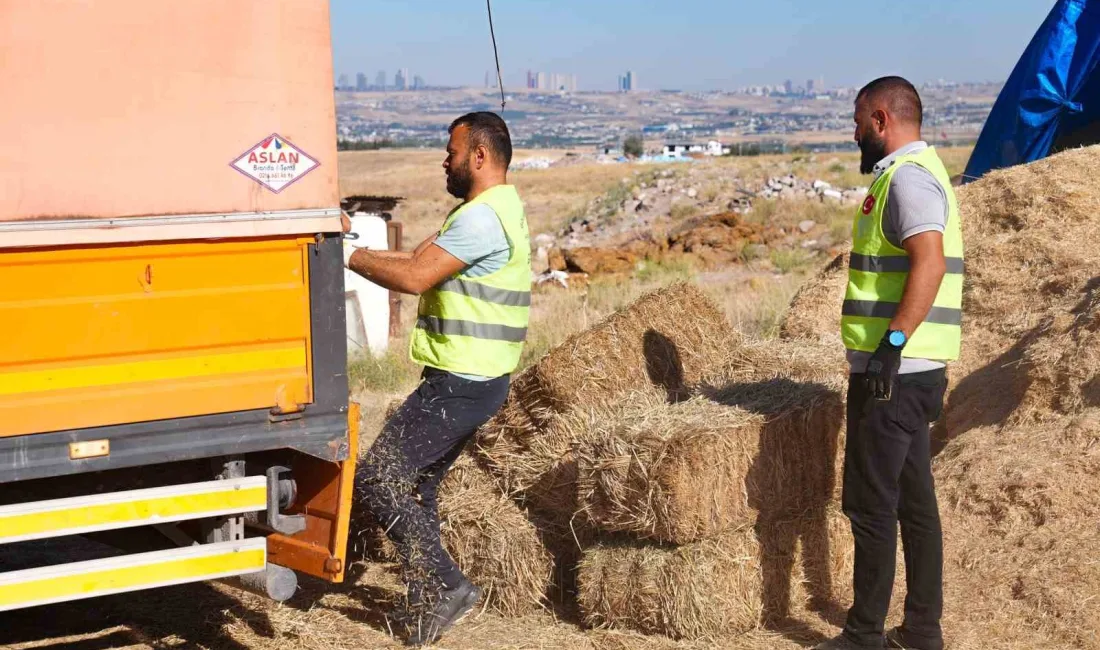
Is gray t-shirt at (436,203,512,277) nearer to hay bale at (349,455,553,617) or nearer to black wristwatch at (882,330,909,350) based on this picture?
hay bale at (349,455,553,617)

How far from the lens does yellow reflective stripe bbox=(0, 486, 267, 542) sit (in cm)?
408

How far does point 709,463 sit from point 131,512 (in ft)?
7.46

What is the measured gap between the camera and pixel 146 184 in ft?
13.8

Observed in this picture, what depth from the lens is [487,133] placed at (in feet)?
16.9

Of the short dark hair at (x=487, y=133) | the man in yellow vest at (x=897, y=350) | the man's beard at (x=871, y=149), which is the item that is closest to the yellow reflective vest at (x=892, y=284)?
the man in yellow vest at (x=897, y=350)

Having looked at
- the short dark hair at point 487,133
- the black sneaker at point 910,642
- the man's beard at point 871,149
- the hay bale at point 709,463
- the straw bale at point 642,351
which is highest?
the short dark hair at point 487,133

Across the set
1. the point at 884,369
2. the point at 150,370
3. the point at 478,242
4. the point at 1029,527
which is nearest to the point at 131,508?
the point at 150,370

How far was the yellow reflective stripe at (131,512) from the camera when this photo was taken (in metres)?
4.08

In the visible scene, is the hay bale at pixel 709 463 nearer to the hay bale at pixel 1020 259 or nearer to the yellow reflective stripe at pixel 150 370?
the yellow reflective stripe at pixel 150 370

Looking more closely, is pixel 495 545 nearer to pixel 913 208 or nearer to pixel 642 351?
pixel 642 351

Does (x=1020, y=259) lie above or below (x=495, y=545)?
above

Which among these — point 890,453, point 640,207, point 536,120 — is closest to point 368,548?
point 890,453

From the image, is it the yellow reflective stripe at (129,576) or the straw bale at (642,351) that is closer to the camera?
the yellow reflective stripe at (129,576)

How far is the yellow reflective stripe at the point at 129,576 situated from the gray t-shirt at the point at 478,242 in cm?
118
